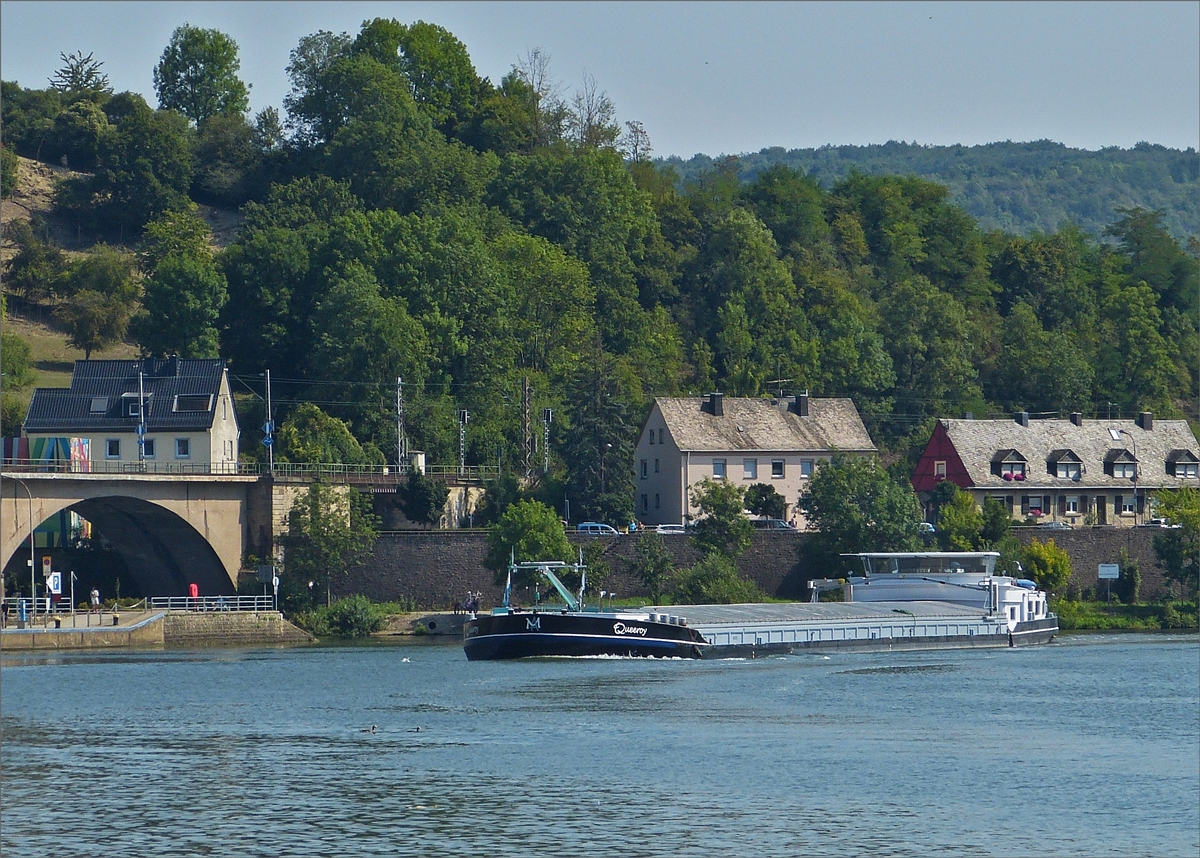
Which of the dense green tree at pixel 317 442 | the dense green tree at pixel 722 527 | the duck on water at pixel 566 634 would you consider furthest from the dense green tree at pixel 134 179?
the duck on water at pixel 566 634

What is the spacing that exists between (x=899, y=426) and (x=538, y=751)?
291ft

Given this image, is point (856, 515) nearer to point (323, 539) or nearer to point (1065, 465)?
point (1065, 465)

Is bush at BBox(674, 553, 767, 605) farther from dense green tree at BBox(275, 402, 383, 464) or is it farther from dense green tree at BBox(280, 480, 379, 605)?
→ dense green tree at BBox(275, 402, 383, 464)

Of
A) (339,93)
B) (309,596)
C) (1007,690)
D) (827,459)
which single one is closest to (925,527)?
(827,459)

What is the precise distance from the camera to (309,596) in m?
88.9

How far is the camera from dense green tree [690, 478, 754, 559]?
94312 millimetres

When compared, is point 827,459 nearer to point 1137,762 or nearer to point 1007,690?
point 1007,690

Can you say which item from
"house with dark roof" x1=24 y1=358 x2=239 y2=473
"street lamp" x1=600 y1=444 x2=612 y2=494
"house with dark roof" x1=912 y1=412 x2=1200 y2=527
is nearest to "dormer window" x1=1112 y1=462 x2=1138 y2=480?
"house with dark roof" x1=912 y1=412 x2=1200 y2=527

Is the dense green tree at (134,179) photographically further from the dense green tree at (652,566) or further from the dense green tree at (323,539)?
the dense green tree at (652,566)

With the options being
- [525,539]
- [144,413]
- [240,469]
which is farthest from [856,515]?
[144,413]

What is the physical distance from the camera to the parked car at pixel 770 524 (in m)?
101

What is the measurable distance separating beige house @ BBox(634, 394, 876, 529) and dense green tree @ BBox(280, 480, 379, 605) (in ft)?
66.8

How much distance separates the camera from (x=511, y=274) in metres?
125

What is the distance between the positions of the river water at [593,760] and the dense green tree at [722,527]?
25.4 metres
